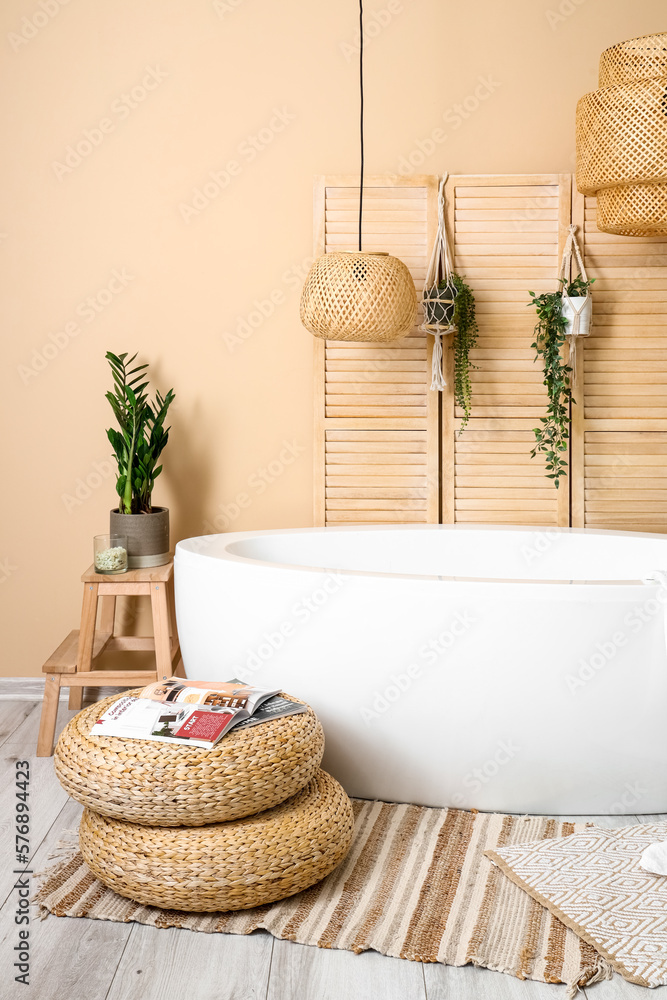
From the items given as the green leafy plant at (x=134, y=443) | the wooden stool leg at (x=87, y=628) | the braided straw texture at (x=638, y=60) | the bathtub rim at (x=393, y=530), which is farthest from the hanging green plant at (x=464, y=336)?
the wooden stool leg at (x=87, y=628)

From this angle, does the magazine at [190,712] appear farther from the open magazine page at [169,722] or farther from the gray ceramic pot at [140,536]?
the gray ceramic pot at [140,536]

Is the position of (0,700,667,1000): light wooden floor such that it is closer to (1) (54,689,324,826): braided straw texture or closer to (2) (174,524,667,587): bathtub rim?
(1) (54,689,324,826): braided straw texture

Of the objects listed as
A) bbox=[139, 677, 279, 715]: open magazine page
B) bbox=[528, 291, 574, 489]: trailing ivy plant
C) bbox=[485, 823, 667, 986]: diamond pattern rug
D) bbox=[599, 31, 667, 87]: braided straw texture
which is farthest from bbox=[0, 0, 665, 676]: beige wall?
bbox=[485, 823, 667, 986]: diamond pattern rug

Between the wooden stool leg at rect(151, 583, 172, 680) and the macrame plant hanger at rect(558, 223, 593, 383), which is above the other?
the macrame plant hanger at rect(558, 223, 593, 383)

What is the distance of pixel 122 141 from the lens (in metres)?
3.28

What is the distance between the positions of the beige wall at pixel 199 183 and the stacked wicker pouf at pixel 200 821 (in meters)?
1.54

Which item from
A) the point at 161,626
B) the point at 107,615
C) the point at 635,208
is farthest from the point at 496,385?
the point at 107,615

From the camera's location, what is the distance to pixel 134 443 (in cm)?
308

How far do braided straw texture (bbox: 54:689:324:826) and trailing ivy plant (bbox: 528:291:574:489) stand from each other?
1.63m

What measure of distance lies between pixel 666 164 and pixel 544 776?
1821 mm

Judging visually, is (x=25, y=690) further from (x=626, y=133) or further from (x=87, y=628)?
(x=626, y=133)

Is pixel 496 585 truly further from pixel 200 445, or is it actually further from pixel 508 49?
pixel 508 49

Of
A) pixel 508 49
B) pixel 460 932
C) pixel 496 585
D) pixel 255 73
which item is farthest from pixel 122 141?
pixel 460 932

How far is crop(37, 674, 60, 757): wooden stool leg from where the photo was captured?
2.81 meters
